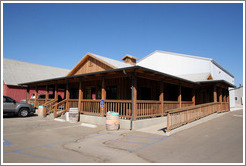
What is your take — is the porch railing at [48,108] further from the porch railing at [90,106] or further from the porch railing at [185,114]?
the porch railing at [185,114]

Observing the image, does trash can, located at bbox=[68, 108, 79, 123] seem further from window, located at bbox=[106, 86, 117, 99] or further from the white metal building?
the white metal building

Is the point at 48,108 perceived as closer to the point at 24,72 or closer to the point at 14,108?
the point at 14,108

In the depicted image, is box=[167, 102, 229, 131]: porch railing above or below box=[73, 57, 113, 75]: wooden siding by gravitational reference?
below

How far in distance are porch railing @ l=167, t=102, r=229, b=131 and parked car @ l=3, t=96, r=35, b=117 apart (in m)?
12.1

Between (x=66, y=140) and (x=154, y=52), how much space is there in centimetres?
2342

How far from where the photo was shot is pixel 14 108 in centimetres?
1352

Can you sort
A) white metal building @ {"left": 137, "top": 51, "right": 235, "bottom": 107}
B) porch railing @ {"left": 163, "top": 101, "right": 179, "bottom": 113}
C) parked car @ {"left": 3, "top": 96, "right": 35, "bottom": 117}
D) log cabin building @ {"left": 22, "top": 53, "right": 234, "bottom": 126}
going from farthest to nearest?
1. white metal building @ {"left": 137, "top": 51, "right": 235, "bottom": 107}
2. parked car @ {"left": 3, "top": 96, "right": 35, "bottom": 117}
3. porch railing @ {"left": 163, "top": 101, "right": 179, "bottom": 113}
4. log cabin building @ {"left": 22, "top": 53, "right": 234, "bottom": 126}

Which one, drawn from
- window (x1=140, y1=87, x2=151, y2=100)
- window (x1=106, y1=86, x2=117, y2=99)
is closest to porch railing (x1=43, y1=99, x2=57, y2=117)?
window (x1=106, y1=86, x2=117, y2=99)

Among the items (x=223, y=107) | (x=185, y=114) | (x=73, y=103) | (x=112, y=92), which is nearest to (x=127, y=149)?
(x=185, y=114)

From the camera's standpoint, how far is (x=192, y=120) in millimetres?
9734

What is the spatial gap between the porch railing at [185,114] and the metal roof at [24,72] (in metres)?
24.6

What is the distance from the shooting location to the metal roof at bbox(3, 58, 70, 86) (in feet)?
85.1

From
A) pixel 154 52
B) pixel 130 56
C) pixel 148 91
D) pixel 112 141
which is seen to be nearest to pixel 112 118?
pixel 112 141

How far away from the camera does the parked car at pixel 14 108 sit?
13148 millimetres
